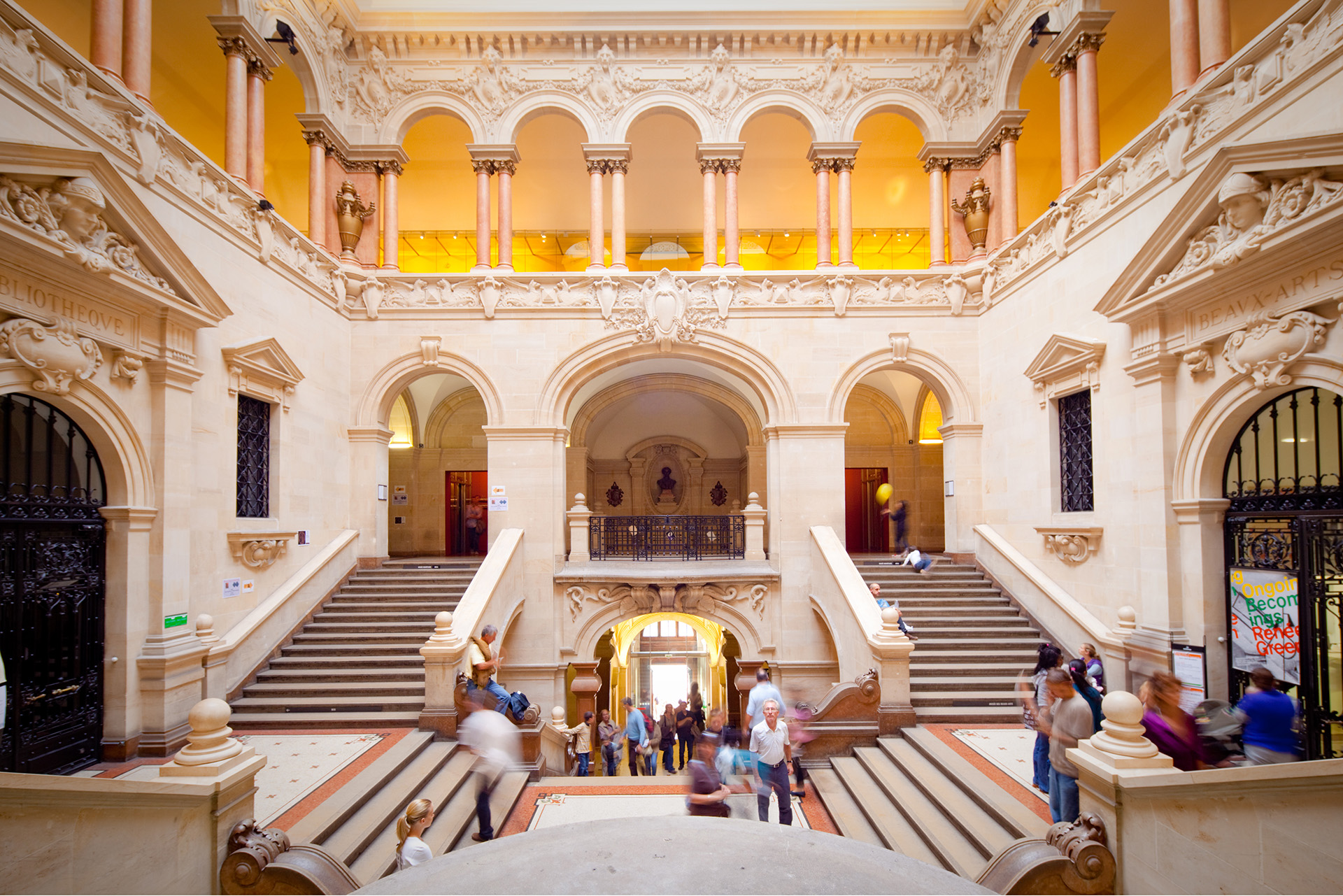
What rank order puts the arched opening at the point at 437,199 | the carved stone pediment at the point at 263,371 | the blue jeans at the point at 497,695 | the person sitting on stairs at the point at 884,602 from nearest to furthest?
the blue jeans at the point at 497,695 → the carved stone pediment at the point at 263,371 → the person sitting on stairs at the point at 884,602 → the arched opening at the point at 437,199

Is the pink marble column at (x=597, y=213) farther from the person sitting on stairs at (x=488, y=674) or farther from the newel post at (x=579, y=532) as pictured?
the person sitting on stairs at (x=488, y=674)

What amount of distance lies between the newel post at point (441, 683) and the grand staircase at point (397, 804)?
165mm

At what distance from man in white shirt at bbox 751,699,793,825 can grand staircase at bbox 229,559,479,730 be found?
15.2 feet

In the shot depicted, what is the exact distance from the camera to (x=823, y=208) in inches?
533

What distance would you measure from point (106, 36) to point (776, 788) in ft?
36.3

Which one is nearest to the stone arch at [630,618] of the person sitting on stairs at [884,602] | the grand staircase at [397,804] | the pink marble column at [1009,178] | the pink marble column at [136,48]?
the person sitting on stairs at [884,602]

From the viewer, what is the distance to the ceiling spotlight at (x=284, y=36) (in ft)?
A: 35.3

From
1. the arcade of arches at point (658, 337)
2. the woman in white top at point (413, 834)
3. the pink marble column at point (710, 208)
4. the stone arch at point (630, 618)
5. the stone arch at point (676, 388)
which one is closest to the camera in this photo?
the woman in white top at point (413, 834)

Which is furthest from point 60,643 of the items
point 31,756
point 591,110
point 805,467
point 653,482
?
point 653,482

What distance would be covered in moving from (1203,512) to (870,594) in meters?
4.12

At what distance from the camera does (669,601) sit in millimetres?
12188

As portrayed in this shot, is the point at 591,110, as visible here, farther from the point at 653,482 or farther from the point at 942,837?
the point at 942,837

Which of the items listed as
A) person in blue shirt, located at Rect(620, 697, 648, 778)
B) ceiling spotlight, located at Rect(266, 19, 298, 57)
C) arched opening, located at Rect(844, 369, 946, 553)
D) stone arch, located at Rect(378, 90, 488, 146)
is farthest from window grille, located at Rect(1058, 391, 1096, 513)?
ceiling spotlight, located at Rect(266, 19, 298, 57)

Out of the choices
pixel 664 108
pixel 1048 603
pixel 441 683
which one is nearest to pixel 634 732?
pixel 441 683
